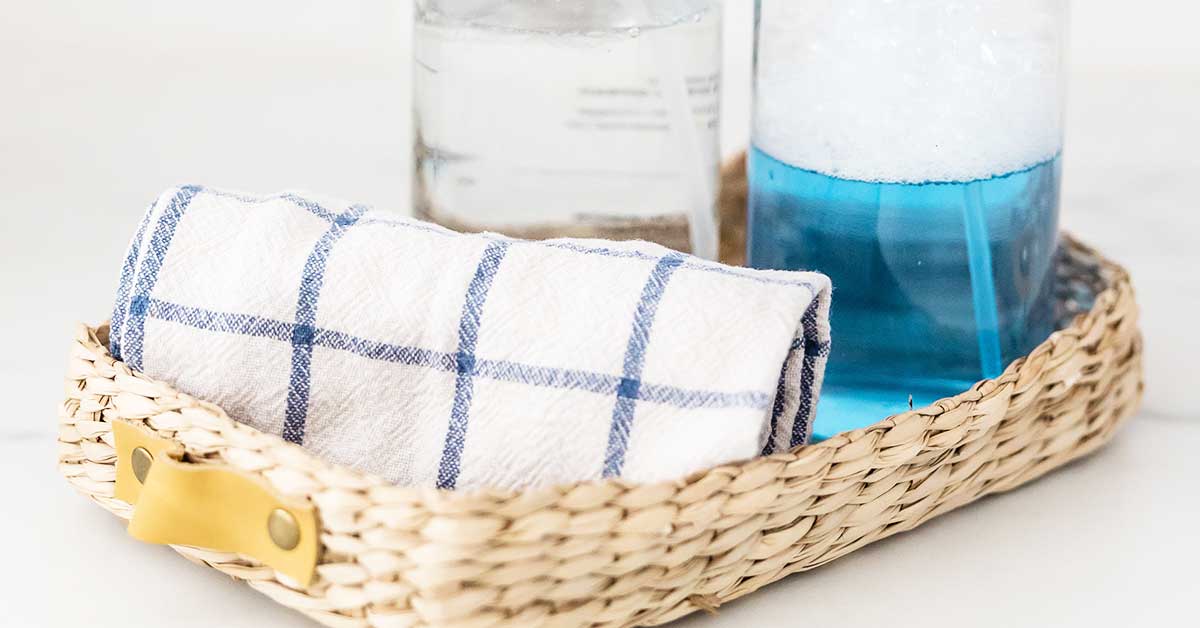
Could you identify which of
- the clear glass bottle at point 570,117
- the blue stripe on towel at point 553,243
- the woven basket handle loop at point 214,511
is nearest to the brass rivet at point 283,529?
the woven basket handle loop at point 214,511

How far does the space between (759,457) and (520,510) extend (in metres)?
0.08

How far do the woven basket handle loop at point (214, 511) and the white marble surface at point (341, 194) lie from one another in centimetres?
3

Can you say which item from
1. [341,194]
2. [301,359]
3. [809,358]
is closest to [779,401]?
[809,358]

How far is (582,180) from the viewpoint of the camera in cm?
64

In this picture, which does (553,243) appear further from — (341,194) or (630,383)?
(341,194)

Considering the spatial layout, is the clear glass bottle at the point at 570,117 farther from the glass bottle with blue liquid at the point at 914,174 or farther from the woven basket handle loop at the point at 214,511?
the woven basket handle loop at the point at 214,511

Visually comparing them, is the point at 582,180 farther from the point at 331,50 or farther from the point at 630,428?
the point at 331,50

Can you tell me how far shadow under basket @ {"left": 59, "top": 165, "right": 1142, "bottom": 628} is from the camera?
1.30ft

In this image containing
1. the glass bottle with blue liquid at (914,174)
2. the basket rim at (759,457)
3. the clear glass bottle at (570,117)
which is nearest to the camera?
the basket rim at (759,457)

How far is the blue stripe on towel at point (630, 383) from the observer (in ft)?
1.42

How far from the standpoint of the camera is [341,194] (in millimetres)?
861

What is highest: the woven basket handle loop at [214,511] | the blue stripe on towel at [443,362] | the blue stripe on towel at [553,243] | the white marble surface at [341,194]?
the blue stripe on towel at [553,243]

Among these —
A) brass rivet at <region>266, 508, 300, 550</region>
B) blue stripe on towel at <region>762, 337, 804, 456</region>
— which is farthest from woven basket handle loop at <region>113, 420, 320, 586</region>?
blue stripe on towel at <region>762, 337, 804, 456</region>

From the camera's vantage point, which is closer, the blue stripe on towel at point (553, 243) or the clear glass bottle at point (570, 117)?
the blue stripe on towel at point (553, 243)
